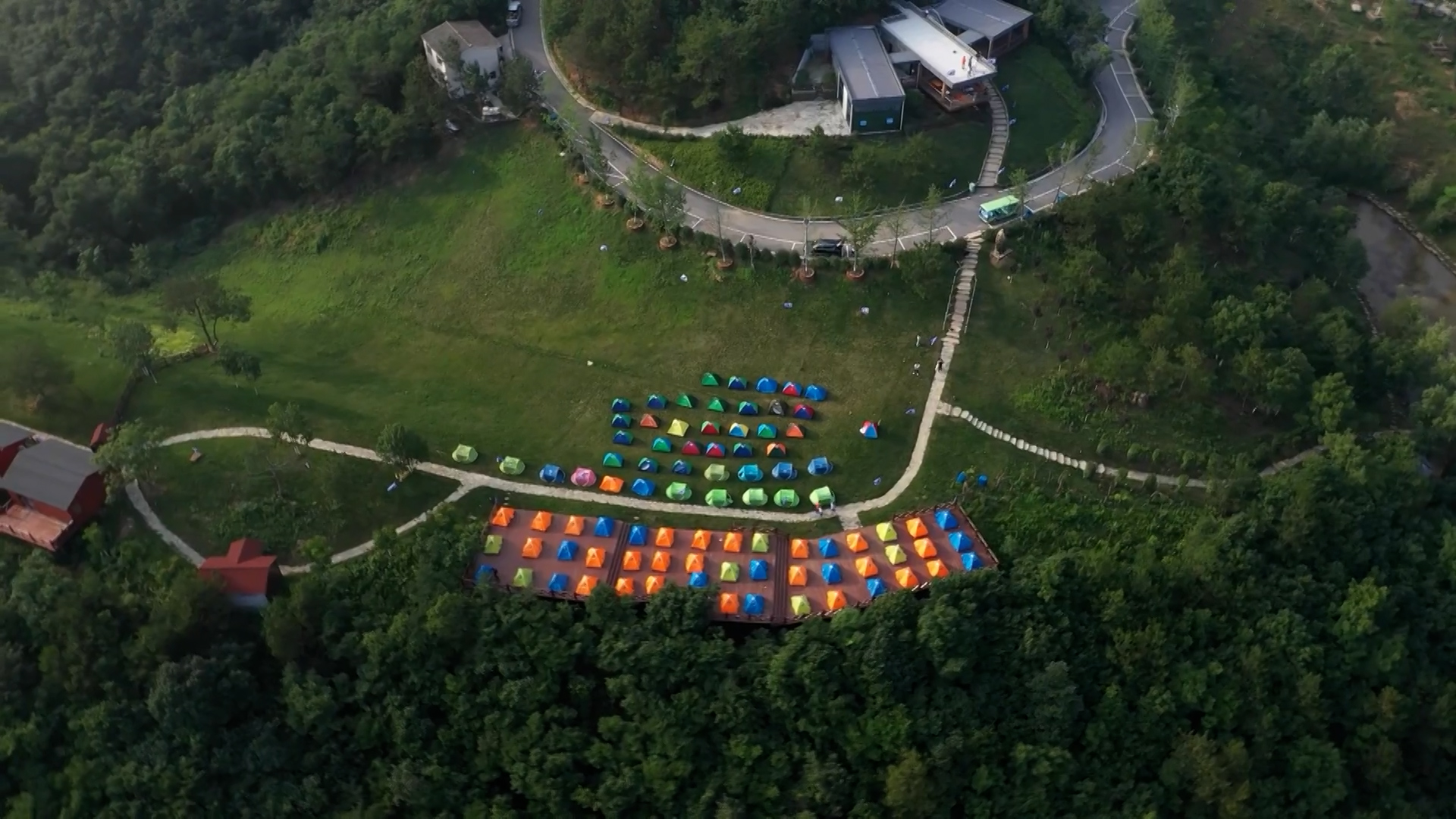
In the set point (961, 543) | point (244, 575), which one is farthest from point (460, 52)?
point (961, 543)

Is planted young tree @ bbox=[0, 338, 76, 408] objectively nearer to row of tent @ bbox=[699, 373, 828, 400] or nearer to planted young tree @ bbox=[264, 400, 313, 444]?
planted young tree @ bbox=[264, 400, 313, 444]

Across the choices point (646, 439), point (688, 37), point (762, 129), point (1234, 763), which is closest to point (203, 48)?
point (688, 37)

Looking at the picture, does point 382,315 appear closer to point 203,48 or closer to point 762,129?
point 762,129

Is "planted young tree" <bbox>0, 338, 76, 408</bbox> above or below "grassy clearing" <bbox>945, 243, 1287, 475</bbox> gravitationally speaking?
below

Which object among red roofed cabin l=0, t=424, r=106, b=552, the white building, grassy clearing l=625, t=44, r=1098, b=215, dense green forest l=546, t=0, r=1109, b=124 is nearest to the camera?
red roofed cabin l=0, t=424, r=106, b=552

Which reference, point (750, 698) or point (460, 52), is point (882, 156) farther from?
point (750, 698)

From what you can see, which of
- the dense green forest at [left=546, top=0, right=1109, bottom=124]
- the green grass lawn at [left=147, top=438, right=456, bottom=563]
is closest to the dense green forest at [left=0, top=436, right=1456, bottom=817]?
the green grass lawn at [left=147, top=438, right=456, bottom=563]
